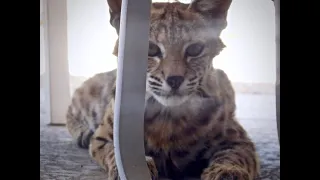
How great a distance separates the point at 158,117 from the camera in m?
1.65

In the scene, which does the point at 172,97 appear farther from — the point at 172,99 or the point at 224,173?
the point at 224,173

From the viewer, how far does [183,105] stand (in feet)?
5.37

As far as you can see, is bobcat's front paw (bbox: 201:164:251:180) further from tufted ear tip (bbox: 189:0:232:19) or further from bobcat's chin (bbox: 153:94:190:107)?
tufted ear tip (bbox: 189:0:232:19)

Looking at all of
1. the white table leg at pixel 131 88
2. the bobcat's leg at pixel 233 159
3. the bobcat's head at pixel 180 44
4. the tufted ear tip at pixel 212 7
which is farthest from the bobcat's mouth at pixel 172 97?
the tufted ear tip at pixel 212 7

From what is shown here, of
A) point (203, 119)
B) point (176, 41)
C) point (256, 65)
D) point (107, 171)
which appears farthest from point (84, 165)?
point (256, 65)

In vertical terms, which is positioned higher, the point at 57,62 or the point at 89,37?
the point at 89,37

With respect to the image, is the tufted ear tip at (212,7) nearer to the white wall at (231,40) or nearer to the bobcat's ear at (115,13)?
the white wall at (231,40)

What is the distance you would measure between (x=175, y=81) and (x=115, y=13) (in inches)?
14.2

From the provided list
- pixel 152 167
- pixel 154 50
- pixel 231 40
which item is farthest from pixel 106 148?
pixel 231 40

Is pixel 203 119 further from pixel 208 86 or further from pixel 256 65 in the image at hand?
pixel 256 65

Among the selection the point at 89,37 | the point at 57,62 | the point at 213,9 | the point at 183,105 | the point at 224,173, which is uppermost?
the point at 213,9

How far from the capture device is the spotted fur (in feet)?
5.34

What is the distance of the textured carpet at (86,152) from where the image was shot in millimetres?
1632
